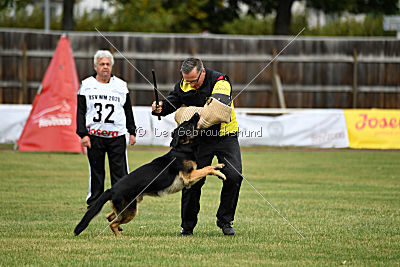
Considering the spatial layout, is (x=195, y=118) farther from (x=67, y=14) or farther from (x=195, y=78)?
(x=67, y=14)

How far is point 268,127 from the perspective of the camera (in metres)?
20.1

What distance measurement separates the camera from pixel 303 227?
8.08 metres

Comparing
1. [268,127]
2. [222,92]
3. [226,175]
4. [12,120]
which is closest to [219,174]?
[226,175]

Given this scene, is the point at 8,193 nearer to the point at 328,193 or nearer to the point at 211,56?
the point at 328,193

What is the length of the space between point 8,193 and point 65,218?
8.68 ft

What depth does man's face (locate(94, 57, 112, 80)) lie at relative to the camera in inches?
311

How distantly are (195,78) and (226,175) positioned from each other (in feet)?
3.68

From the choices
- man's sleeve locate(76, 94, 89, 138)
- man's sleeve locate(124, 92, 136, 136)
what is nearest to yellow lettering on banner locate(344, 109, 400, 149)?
man's sleeve locate(124, 92, 136, 136)

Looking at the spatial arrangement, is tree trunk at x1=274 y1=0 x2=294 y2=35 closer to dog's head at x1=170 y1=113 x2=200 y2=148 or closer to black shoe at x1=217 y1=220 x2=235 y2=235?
black shoe at x1=217 y1=220 x2=235 y2=235

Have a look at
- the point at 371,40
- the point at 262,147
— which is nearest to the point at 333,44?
the point at 371,40

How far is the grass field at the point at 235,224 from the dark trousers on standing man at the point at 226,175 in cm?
26

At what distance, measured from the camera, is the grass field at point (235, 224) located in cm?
625

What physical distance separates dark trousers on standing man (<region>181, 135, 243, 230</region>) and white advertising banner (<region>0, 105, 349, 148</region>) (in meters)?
11.3

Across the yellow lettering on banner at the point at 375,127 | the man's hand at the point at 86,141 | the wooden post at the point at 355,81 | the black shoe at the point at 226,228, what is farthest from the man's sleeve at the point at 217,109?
the wooden post at the point at 355,81
